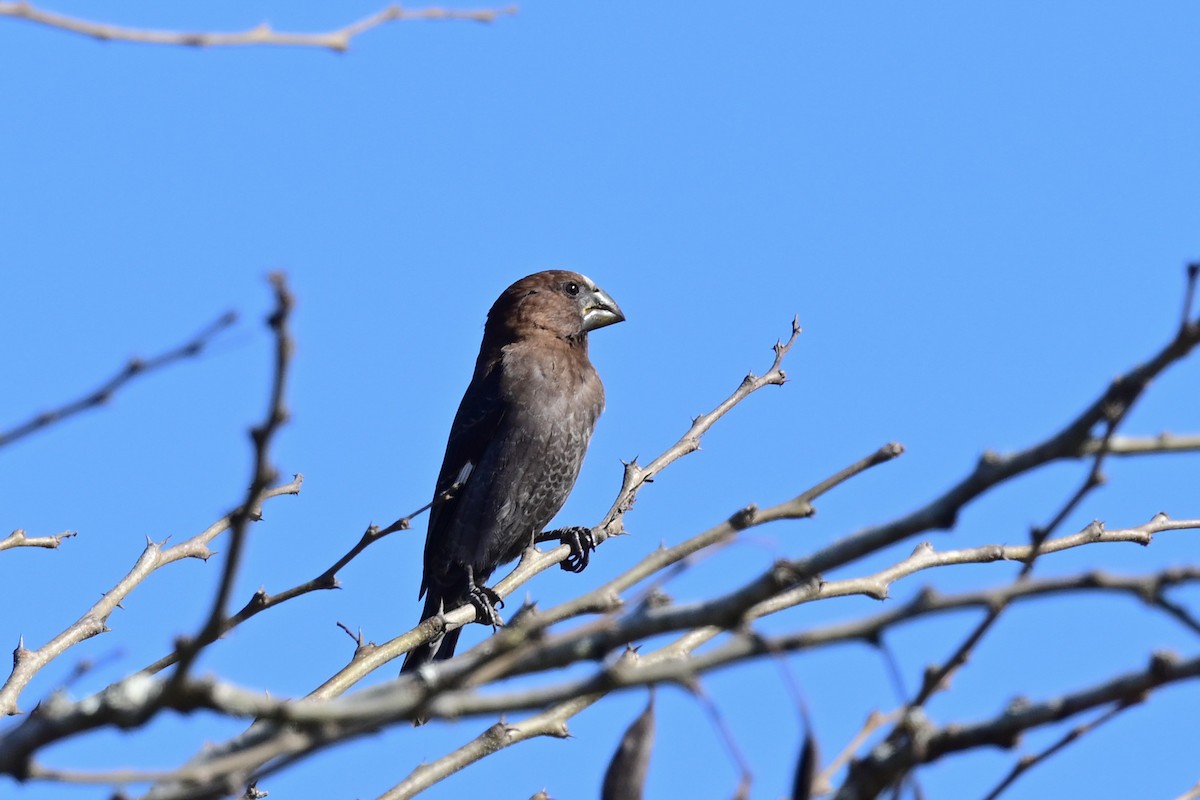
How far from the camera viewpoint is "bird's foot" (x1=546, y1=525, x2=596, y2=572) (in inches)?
276

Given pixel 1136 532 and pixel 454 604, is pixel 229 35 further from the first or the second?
pixel 454 604

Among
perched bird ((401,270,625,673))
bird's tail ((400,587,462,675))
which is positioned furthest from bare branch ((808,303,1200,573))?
perched bird ((401,270,625,673))

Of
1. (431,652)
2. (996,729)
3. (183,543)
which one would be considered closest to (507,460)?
(431,652)

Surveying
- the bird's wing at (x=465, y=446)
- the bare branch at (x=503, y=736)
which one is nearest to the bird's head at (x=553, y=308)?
the bird's wing at (x=465, y=446)

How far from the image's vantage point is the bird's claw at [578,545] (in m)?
7.00

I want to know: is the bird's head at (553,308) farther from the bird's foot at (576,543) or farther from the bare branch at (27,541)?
the bare branch at (27,541)

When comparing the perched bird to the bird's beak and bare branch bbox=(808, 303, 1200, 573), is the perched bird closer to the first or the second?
the bird's beak

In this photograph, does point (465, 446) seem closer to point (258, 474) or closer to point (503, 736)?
point (503, 736)

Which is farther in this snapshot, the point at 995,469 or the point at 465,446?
the point at 465,446

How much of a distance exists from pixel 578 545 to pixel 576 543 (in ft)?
0.09

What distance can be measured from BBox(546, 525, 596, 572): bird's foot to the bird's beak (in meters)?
1.69

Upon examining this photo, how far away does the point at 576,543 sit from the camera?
6996 mm

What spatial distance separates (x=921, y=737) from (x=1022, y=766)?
0.45ft

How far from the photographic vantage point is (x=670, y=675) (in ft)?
5.53
